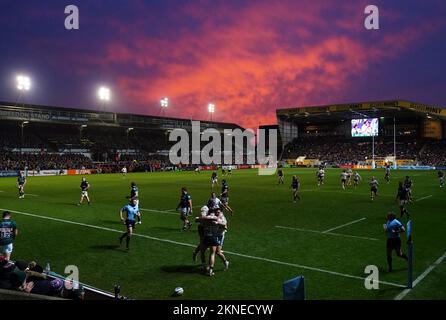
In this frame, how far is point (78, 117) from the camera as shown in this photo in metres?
80.8

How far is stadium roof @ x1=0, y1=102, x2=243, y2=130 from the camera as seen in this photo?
7075 centimetres

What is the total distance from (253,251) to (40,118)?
70415 millimetres

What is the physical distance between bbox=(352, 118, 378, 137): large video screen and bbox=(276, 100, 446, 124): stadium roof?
7.04 ft

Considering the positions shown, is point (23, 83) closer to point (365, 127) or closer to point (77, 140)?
point (77, 140)

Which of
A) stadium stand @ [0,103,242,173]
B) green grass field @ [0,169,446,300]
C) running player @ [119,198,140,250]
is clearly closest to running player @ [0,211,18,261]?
green grass field @ [0,169,446,300]

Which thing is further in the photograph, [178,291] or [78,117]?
Result: [78,117]

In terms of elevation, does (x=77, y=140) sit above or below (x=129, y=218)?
above

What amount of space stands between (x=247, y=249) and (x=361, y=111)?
8636 cm

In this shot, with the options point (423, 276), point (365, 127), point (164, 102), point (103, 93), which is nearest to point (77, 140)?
point (103, 93)

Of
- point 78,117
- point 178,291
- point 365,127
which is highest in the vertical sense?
point 78,117

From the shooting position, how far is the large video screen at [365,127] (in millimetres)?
91938
